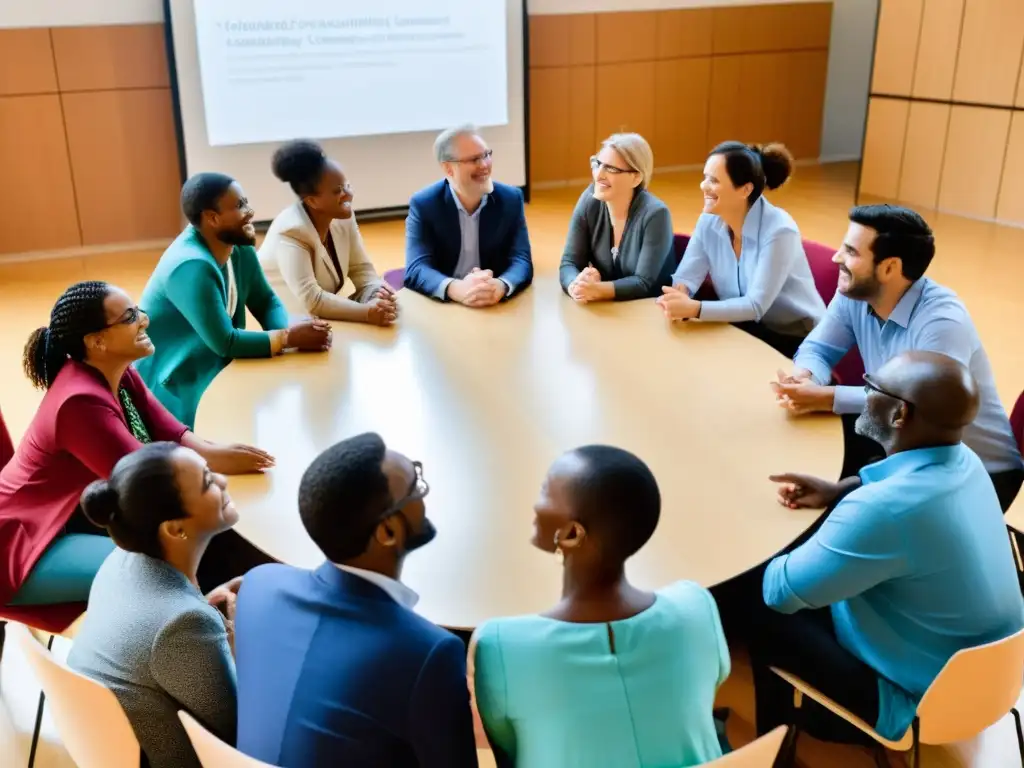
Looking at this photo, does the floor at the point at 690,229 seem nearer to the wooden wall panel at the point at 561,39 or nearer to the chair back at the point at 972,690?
Answer: the chair back at the point at 972,690

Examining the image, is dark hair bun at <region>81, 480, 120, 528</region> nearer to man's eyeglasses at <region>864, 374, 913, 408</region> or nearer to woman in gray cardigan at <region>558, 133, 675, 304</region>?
man's eyeglasses at <region>864, 374, 913, 408</region>

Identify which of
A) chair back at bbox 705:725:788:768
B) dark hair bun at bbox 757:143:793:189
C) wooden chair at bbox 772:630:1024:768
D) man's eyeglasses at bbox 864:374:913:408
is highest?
dark hair bun at bbox 757:143:793:189

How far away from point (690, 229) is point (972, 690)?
18.2 ft

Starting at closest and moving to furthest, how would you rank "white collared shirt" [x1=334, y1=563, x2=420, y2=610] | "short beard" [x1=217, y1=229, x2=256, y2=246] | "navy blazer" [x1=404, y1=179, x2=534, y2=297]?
"white collared shirt" [x1=334, y1=563, x2=420, y2=610] < "short beard" [x1=217, y1=229, x2=256, y2=246] < "navy blazer" [x1=404, y1=179, x2=534, y2=297]

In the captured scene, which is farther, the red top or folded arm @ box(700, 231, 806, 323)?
folded arm @ box(700, 231, 806, 323)

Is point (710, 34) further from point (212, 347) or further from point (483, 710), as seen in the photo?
point (483, 710)

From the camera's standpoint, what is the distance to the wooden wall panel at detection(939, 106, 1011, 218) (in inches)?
288

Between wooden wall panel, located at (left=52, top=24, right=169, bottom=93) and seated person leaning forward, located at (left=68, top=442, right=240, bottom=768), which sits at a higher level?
wooden wall panel, located at (left=52, top=24, right=169, bottom=93)

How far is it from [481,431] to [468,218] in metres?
1.60

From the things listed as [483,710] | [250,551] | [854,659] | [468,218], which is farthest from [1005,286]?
[483,710]

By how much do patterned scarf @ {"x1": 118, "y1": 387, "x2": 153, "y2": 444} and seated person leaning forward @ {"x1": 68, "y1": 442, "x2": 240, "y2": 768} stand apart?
70 cm

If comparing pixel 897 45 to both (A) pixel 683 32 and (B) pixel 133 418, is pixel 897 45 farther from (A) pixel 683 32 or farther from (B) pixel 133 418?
(B) pixel 133 418

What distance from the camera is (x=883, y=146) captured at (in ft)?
26.8

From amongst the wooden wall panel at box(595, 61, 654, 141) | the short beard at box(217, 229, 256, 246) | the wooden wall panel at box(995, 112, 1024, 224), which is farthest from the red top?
the wooden wall panel at box(995, 112, 1024, 224)
